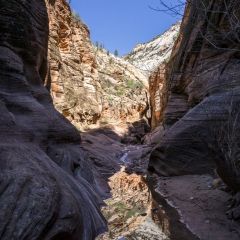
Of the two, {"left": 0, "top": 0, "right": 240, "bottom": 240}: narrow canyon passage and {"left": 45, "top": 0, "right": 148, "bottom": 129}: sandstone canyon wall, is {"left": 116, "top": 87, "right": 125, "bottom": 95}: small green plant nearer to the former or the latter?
{"left": 45, "top": 0, "right": 148, "bottom": 129}: sandstone canyon wall

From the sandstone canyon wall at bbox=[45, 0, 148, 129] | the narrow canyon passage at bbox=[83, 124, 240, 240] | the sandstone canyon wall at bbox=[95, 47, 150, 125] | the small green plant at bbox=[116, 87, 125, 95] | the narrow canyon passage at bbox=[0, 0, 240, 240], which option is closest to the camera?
the narrow canyon passage at bbox=[0, 0, 240, 240]

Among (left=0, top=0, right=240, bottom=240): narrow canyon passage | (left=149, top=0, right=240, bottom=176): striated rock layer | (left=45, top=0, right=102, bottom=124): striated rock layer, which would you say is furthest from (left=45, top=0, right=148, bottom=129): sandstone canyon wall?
(left=149, top=0, right=240, bottom=176): striated rock layer

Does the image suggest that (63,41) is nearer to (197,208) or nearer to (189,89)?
(189,89)

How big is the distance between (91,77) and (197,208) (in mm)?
22497

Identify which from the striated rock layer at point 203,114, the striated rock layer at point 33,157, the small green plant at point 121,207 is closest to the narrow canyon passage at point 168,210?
the small green plant at point 121,207

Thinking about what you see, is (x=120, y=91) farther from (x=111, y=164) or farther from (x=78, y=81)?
(x=111, y=164)

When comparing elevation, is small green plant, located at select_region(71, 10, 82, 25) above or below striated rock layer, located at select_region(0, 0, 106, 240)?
above

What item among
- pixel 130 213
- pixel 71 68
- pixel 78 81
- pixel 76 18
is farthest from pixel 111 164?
pixel 76 18

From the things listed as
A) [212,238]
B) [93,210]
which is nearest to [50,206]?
[93,210]

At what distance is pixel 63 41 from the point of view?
22.2 meters

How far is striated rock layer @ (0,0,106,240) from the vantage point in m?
3.13

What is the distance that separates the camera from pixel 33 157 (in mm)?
4305

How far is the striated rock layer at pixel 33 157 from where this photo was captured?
3.13 metres

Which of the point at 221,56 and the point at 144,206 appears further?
the point at 221,56
